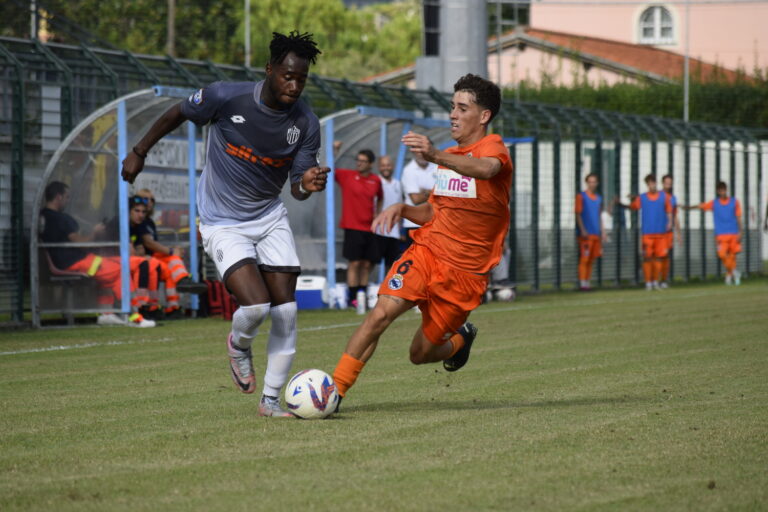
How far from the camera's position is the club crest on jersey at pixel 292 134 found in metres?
8.04

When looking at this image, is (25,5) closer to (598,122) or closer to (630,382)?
(598,122)

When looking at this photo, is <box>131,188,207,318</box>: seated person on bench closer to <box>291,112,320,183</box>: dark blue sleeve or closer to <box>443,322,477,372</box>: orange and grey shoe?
<box>443,322,477,372</box>: orange and grey shoe

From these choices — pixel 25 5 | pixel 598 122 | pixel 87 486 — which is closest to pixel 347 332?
pixel 87 486

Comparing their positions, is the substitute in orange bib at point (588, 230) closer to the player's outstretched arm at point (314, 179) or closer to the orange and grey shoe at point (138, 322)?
the orange and grey shoe at point (138, 322)

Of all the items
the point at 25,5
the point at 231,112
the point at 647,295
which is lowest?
the point at 647,295

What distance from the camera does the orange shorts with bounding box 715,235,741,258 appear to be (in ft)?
92.9

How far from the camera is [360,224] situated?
18984mm

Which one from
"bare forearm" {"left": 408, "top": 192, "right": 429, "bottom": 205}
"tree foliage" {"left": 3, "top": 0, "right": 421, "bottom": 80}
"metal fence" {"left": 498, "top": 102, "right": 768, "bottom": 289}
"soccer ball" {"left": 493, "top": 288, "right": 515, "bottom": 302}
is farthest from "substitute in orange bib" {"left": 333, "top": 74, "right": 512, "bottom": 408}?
"tree foliage" {"left": 3, "top": 0, "right": 421, "bottom": 80}

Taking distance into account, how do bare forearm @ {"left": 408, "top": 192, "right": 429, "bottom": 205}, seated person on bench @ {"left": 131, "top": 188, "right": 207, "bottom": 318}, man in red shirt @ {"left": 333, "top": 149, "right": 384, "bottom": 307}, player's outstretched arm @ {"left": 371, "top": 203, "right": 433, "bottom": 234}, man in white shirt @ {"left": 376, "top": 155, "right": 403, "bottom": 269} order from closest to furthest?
1. player's outstretched arm @ {"left": 371, "top": 203, "right": 433, "bottom": 234}
2. seated person on bench @ {"left": 131, "top": 188, "right": 207, "bottom": 318}
3. bare forearm @ {"left": 408, "top": 192, "right": 429, "bottom": 205}
4. man in red shirt @ {"left": 333, "top": 149, "right": 384, "bottom": 307}
5. man in white shirt @ {"left": 376, "top": 155, "right": 403, "bottom": 269}

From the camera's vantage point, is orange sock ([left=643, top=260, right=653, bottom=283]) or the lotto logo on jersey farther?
orange sock ([left=643, top=260, right=653, bottom=283])

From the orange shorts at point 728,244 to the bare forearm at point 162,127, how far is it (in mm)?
22010

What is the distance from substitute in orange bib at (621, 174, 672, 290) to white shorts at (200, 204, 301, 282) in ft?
60.6

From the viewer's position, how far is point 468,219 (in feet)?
27.1

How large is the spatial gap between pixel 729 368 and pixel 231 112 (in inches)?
191
